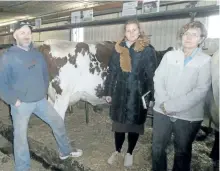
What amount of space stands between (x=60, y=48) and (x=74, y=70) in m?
0.36

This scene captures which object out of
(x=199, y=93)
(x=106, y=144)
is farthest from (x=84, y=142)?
(x=199, y=93)

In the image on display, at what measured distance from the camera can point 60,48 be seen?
12.8ft

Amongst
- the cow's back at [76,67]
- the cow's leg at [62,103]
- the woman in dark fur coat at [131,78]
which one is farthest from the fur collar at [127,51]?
the cow's leg at [62,103]

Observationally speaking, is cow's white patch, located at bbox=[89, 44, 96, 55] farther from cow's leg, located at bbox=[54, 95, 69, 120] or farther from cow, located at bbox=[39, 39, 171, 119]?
cow's leg, located at bbox=[54, 95, 69, 120]

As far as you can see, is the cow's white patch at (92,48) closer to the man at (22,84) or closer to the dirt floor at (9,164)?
the man at (22,84)

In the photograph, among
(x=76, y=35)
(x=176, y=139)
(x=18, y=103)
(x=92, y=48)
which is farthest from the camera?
(x=76, y=35)

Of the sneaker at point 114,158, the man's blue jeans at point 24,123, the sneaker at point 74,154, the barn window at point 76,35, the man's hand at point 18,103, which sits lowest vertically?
the sneaker at point 74,154

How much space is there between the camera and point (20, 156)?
10.3 feet

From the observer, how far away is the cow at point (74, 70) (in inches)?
150

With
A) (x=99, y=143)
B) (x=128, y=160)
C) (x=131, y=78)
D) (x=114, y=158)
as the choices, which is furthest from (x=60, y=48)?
(x=128, y=160)

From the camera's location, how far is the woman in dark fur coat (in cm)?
295

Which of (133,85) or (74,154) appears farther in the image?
(74,154)

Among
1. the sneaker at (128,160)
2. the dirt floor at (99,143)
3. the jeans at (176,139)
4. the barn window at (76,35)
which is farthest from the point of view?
the barn window at (76,35)

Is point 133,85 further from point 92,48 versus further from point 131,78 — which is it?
point 92,48
